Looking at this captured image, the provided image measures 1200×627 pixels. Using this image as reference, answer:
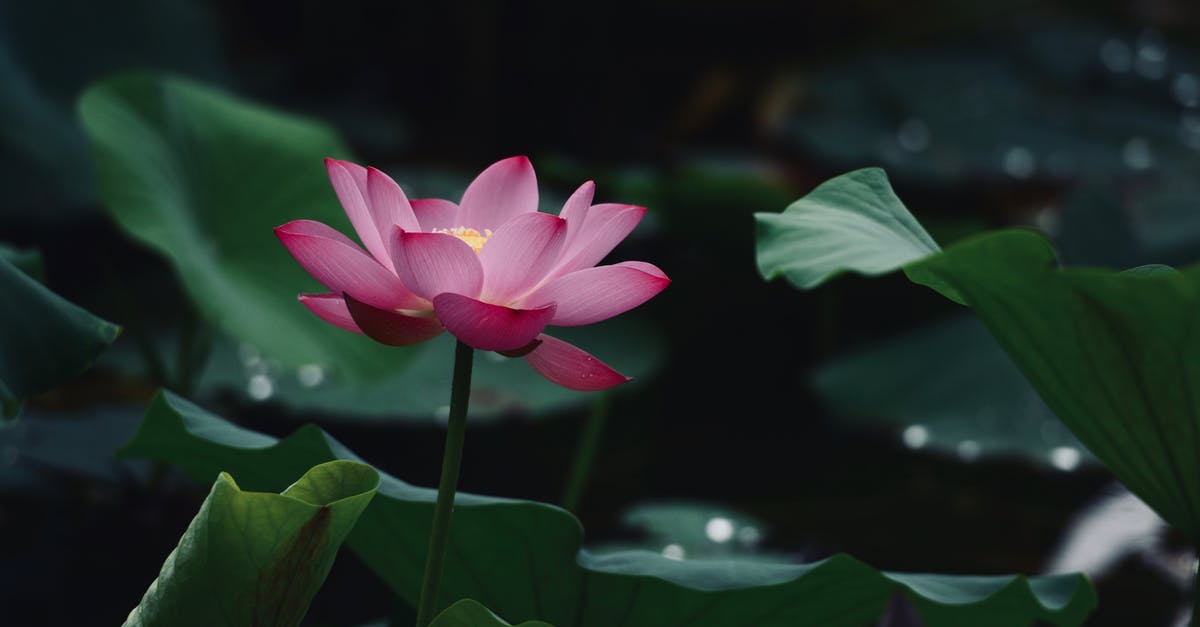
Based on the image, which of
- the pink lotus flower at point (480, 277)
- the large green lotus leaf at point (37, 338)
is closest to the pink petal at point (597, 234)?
the pink lotus flower at point (480, 277)

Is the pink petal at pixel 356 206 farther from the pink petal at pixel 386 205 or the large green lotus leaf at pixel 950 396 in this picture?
the large green lotus leaf at pixel 950 396

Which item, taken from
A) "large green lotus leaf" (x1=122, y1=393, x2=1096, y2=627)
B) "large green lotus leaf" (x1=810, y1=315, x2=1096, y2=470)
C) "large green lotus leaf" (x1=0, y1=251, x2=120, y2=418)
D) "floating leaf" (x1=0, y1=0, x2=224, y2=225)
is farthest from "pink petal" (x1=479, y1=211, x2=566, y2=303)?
"floating leaf" (x1=0, y1=0, x2=224, y2=225)

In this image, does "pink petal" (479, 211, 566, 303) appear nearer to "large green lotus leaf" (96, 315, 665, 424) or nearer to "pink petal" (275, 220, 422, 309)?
"pink petal" (275, 220, 422, 309)

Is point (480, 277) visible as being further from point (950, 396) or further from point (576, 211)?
point (950, 396)

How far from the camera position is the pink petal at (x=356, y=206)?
412 mm

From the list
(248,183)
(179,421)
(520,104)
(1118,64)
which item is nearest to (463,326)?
(179,421)

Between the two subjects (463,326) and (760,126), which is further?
(760,126)

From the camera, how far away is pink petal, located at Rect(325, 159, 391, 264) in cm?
41

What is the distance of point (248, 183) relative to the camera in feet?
3.99

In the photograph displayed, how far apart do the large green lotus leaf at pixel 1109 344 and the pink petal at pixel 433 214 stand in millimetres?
203

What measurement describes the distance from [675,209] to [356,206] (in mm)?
1288

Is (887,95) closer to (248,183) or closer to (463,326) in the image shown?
(248,183)

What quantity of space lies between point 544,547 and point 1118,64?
9.61ft

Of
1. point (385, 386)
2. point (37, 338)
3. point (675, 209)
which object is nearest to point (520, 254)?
point (37, 338)
